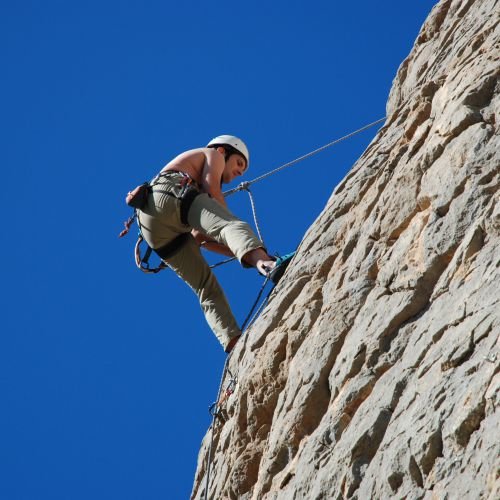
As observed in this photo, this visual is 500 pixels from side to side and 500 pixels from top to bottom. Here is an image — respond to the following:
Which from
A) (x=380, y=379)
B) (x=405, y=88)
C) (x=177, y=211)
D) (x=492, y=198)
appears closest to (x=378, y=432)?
(x=380, y=379)

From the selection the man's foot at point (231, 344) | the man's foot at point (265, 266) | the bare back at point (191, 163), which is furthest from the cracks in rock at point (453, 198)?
the bare back at point (191, 163)

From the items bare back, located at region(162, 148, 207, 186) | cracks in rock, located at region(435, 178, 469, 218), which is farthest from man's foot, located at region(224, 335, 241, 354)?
cracks in rock, located at region(435, 178, 469, 218)

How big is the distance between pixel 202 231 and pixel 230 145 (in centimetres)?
153

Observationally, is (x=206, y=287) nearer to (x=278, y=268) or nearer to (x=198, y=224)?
(x=198, y=224)

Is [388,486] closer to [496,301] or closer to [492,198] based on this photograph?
[496,301]

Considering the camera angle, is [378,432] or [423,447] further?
[378,432]

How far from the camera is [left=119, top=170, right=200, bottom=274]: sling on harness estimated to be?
8984 mm

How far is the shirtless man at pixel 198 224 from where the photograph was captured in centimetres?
869

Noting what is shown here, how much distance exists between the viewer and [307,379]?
645 centimetres

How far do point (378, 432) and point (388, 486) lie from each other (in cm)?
46

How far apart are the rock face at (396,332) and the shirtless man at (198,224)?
879mm

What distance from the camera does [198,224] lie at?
29.1 ft

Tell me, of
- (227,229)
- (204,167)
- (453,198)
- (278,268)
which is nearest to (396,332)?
(453,198)

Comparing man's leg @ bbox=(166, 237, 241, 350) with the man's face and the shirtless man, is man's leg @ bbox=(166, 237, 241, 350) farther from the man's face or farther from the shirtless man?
the man's face
